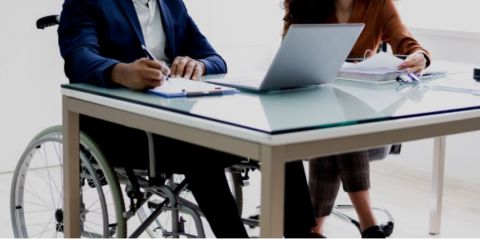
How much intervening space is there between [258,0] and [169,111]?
9.99 feet

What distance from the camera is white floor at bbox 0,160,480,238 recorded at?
2.92 m

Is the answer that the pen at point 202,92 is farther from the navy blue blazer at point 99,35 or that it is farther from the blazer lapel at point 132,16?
the blazer lapel at point 132,16

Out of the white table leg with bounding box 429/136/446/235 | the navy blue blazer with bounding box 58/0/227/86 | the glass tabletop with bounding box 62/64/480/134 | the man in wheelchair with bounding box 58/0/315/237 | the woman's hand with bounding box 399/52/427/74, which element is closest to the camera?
the glass tabletop with bounding box 62/64/480/134

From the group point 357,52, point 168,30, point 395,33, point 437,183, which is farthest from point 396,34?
point 168,30

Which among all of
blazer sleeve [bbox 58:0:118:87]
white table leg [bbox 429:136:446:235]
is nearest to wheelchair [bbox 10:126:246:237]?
blazer sleeve [bbox 58:0:118:87]

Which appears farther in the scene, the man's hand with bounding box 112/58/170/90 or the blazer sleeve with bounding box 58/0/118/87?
the blazer sleeve with bounding box 58/0/118/87

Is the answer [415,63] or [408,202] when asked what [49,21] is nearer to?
[415,63]

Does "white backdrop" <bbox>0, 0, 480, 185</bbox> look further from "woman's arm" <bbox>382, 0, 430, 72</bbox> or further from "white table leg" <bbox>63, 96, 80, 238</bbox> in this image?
"white table leg" <bbox>63, 96, 80, 238</bbox>

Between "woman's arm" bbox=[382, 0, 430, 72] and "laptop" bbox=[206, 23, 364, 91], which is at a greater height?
"woman's arm" bbox=[382, 0, 430, 72]

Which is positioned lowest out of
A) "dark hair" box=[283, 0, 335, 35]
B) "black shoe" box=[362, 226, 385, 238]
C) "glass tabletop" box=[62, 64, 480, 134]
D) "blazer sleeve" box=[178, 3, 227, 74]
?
"black shoe" box=[362, 226, 385, 238]

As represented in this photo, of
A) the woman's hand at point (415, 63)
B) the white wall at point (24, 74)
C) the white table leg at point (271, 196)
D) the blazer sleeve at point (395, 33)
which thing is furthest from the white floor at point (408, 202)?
the white table leg at point (271, 196)

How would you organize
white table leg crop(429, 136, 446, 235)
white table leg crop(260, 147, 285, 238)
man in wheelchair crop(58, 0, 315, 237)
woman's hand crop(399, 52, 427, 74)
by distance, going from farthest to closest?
white table leg crop(429, 136, 446, 235), woman's hand crop(399, 52, 427, 74), man in wheelchair crop(58, 0, 315, 237), white table leg crop(260, 147, 285, 238)

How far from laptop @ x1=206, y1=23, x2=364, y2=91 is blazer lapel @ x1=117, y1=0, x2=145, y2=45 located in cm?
32

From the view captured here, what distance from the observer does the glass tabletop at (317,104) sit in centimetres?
145
